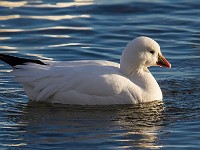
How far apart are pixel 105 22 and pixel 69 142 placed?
6.45 metres

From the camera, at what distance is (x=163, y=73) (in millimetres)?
12977

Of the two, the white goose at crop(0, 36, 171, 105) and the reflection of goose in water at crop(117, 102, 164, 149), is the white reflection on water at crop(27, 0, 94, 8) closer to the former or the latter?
A: the white goose at crop(0, 36, 171, 105)

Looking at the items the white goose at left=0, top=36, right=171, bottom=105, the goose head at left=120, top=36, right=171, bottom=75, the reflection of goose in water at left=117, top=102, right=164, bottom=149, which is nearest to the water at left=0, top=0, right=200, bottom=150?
the reflection of goose in water at left=117, top=102, right=164, bottom=149

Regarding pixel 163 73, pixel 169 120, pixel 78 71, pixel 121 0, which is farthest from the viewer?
pixel 121 0

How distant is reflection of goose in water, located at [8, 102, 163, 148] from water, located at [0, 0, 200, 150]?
0.01 meters

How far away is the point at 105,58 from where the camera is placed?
540 inches

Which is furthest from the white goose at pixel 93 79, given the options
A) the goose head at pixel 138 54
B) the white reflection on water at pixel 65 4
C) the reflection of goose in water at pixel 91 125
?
the white reflection on water at pixel 65 4

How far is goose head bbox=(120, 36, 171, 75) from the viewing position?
1148cm

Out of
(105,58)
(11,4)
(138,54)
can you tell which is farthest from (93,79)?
(11,4)

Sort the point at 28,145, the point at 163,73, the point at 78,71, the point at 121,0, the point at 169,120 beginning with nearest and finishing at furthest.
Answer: the point at 28,145, the point at 169,120, the point at 78,71, the point at 163,73, the point at 121,0

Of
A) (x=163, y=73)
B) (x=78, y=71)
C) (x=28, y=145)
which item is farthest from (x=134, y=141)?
(x=163, y=73)

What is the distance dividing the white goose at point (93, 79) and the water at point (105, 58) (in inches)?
5.3

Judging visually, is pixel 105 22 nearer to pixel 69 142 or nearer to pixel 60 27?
pixel 60 27

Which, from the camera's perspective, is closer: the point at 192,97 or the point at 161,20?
the point at 192,97
